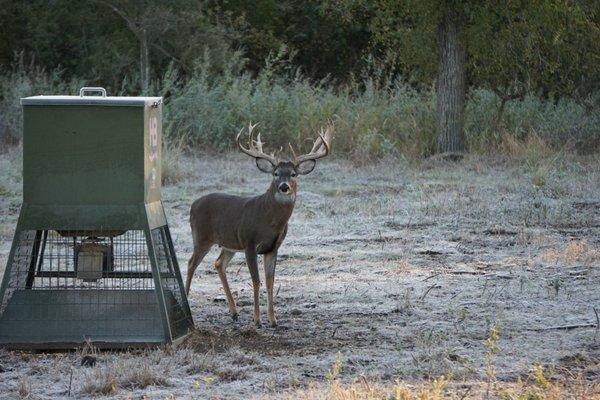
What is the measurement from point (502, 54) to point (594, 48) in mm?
1549

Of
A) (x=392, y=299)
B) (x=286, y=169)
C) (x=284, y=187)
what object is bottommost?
(x=392, y=299)

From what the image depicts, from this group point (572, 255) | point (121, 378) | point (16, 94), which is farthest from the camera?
point (16, 94)

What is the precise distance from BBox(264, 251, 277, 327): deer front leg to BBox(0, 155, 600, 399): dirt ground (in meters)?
0.10

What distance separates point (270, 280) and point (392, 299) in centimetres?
116

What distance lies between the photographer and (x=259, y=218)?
9000 millimetres

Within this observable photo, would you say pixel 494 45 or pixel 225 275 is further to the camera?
pixel 494 45

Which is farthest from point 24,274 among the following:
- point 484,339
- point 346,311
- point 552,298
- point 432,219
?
point 432,219

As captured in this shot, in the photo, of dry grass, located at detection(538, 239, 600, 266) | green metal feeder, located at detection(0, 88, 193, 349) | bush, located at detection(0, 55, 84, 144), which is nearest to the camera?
green metal feeder, located at detection(0, 88, 193, 349)

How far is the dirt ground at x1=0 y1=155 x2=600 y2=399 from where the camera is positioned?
23.0ft

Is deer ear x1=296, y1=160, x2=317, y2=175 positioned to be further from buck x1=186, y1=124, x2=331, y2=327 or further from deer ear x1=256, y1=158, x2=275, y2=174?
deer ear x1=256, y1=158, x2=275, y2=174

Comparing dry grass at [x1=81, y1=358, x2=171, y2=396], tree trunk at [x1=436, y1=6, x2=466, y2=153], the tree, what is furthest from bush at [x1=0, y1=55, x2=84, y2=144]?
dry grass at [x1=81, y1=358, x2=171, y2=396]

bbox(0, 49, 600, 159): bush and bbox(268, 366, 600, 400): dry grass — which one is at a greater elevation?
bbox(268, 366, 600, 400): dry grass

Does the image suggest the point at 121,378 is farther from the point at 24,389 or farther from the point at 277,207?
the point at 277,207

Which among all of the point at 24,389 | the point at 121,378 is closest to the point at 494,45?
the point at 121,378
